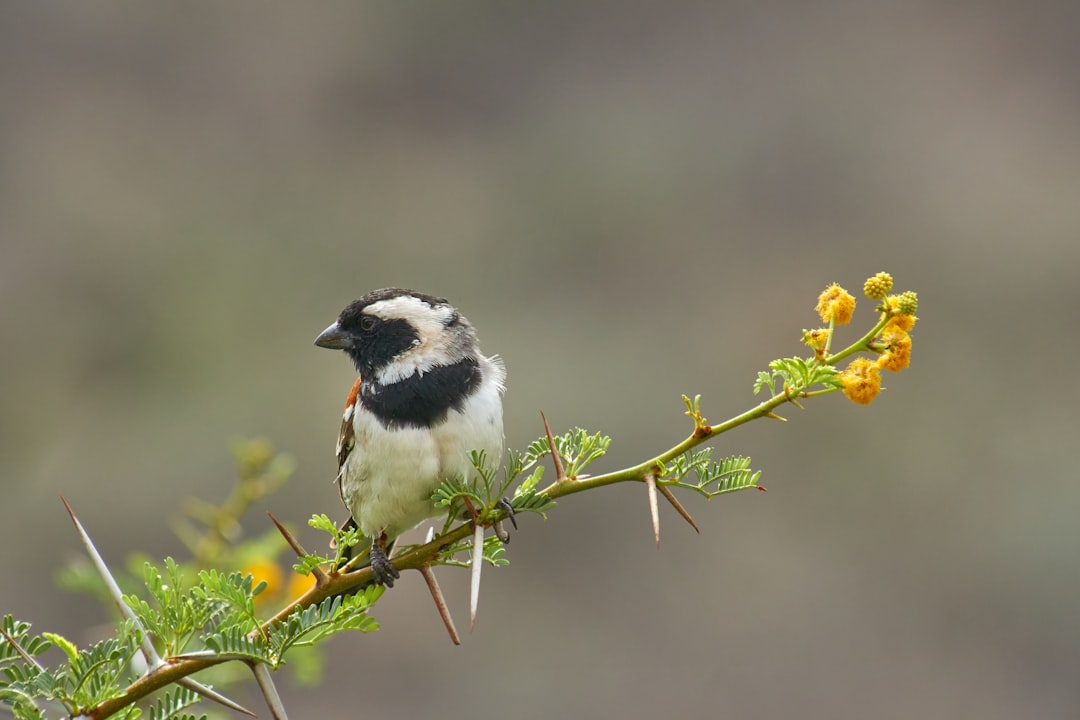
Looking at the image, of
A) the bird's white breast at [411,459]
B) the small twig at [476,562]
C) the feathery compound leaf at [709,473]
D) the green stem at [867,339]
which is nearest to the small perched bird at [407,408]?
the bird's white breast at [411,459]

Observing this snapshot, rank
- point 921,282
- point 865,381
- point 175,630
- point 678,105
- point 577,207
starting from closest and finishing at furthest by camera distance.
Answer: point 865,381 → point 175,630 → point 921,282 → point 577,207 → point 678,105

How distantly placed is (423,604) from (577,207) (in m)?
6.80

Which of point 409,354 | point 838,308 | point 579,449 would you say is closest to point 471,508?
point 579,449

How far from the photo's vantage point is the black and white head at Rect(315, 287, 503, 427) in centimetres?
378

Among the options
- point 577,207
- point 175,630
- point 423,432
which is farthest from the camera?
point 577,207

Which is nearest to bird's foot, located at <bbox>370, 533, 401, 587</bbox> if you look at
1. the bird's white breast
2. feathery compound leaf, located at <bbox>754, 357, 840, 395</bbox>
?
the bird's white breast

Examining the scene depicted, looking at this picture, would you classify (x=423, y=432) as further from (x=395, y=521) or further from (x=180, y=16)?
(x=180, y=16)

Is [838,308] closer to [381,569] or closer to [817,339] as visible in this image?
[817,339]

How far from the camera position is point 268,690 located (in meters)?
2.17

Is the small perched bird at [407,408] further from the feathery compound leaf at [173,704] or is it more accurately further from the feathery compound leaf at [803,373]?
the feathery compound leaf at [803,373]

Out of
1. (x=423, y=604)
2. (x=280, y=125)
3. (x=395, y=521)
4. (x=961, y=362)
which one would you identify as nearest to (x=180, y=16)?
(x=280, y=125)

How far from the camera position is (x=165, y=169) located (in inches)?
706

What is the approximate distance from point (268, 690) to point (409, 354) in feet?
6.19

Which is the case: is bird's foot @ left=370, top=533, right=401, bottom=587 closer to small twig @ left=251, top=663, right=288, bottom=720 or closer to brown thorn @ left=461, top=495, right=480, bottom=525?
brown thorn @ left=461, top=495, right=480, bottom=525
